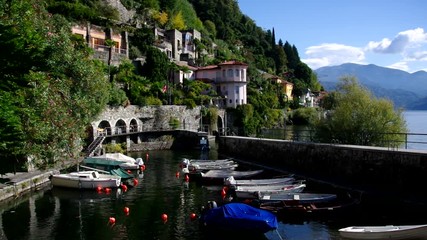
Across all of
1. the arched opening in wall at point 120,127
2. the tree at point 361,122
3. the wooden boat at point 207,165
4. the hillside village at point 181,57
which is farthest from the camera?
the hillside village at point 181,57

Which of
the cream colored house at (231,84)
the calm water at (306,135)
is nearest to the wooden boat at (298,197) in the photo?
the calm water at (306,135)

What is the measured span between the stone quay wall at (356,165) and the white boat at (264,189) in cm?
273

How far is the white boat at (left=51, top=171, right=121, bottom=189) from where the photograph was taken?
27.8m

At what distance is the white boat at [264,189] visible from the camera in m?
23.1

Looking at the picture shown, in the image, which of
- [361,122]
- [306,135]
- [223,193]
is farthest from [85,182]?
[306,135]

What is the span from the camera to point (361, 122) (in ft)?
105

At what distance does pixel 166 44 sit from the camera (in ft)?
270

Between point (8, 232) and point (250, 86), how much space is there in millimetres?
75133

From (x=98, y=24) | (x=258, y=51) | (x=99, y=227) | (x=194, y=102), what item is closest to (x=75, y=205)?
(x=99, y=227)

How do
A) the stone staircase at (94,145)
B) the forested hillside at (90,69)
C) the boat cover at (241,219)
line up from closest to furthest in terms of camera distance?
the forested hillside at (90,69), the boat cover at (241,219), the stone staircase at (94,145)

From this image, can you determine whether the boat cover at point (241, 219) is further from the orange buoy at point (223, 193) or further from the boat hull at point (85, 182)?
the boat hull at point (85, 182)

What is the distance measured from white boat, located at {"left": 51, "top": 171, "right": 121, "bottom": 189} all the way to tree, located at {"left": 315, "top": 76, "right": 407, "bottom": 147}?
1858cm

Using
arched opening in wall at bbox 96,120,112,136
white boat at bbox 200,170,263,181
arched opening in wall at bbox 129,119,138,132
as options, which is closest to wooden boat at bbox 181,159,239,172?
white boat at bbox 200,170,263,181

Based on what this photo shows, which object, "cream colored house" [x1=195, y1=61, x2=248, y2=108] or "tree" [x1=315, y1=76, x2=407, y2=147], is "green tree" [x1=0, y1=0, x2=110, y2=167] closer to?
"tree" [x1=315, y1=76, x2=407, y2=147]
